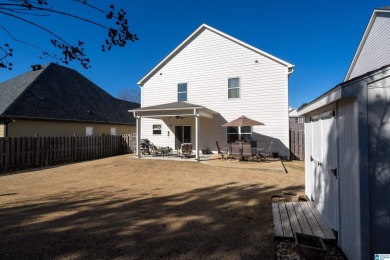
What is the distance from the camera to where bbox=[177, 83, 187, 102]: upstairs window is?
56.6ft

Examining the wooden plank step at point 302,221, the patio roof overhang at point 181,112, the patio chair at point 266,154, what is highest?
the patio roof overhang at point 181,112

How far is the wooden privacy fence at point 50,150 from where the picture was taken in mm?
11562

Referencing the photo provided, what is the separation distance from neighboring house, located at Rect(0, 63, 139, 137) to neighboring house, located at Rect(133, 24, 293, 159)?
6629 millimetres

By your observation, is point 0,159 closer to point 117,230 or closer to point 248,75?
point 117,230

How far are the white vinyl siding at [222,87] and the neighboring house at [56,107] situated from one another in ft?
22.0

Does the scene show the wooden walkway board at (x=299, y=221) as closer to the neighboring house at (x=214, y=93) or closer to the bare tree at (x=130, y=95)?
the neighboring house at (x=214, y=93)

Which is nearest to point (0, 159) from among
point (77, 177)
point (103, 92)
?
point (77, 177)

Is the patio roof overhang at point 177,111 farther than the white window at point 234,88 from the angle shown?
No

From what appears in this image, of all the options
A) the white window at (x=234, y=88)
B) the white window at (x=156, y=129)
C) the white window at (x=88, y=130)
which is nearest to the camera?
the white window at (x=234, y=88)

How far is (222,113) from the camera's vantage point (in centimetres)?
1608

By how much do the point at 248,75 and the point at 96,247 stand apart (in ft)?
46.2

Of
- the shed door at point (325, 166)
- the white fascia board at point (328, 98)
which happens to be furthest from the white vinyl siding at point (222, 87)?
the white fascia board at point (328, 98)

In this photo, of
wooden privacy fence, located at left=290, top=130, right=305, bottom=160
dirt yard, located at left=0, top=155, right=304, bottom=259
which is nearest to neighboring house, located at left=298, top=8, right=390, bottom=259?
dirt yard, located at left=0, top=155, right=304, bottom=259

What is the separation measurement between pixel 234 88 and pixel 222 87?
2.86ft
